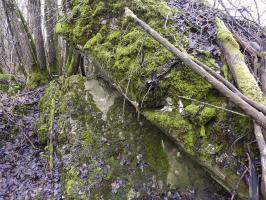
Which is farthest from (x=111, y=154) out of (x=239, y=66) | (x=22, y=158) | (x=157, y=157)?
(x=239, y=66)

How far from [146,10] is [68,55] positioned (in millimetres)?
Answer: 3252

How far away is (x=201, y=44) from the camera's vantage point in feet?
11.9

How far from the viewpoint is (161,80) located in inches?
132

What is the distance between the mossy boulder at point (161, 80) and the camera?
2758 mm

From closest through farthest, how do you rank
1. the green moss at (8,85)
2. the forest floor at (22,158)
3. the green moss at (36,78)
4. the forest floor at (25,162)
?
the forest floor at (25,162), the forest floor at (22,158), the green moss at (8,85), the green moss at (36,78)

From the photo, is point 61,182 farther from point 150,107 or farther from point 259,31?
point 259,31

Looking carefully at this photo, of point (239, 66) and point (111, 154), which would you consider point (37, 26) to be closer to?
point (111, 154)

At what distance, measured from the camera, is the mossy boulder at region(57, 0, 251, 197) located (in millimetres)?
2758

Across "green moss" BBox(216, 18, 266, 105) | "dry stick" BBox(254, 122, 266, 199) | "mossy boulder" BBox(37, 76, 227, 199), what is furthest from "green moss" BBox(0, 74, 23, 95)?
"dry stick" BBox(254, 122, 266, 199)

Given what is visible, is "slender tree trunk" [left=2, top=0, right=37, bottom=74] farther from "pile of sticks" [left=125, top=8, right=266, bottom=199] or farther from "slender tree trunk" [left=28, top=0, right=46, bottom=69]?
"pile of sticks" [left=125, top=8, right=266, bottom=199]

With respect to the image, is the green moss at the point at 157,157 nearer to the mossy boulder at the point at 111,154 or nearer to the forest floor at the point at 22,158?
the mossy boulder at the point at 111,154

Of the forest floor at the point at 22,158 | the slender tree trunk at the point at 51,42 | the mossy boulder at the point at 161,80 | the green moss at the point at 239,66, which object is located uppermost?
the green moss at the point at 239,66

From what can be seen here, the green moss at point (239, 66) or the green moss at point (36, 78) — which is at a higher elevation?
the green moss at point (239, 66)

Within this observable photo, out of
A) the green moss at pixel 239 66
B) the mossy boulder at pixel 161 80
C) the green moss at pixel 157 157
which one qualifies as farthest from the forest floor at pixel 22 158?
the green moss at pixel 239 66
